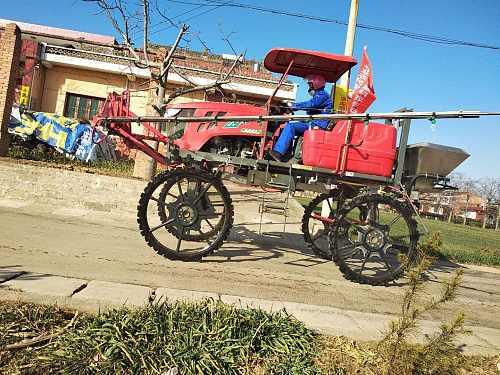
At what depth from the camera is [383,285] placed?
19.8ft

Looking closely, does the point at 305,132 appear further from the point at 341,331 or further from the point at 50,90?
the point at 50,90

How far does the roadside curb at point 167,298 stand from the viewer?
3531 millimetres

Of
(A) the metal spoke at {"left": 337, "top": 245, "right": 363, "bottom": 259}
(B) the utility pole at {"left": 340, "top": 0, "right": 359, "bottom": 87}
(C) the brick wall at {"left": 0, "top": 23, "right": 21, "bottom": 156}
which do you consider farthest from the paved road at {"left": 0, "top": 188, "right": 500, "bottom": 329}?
(B) the utility pole at {"left": 340, "top": 0, "right": 359, "bottom": 87}

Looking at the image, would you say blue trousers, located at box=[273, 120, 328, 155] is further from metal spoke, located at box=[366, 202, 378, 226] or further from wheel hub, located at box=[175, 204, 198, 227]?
wheel hub, located at box=[175, 204, 198, 227]

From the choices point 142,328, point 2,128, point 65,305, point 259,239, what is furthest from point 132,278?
point 2,128

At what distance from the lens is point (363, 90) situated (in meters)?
5.80

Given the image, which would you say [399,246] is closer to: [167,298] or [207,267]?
[207,267]

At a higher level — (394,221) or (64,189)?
(394,221)

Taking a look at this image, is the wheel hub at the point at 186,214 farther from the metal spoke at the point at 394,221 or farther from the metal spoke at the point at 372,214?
the metal spoke at the point at 394,221

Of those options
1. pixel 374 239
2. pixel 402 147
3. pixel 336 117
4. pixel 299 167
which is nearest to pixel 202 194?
pixel 299 167

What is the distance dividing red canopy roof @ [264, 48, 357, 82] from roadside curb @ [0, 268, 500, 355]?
3.38 m

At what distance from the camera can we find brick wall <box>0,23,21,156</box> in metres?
10.8

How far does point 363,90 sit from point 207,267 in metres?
3.23

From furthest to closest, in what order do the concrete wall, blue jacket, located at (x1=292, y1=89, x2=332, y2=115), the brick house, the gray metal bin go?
1. the brick house
2. the concrete wall
3. blue jacket, located at (x1=292, y1=89, x2=332, y2=115)
4. the gray metal bin
